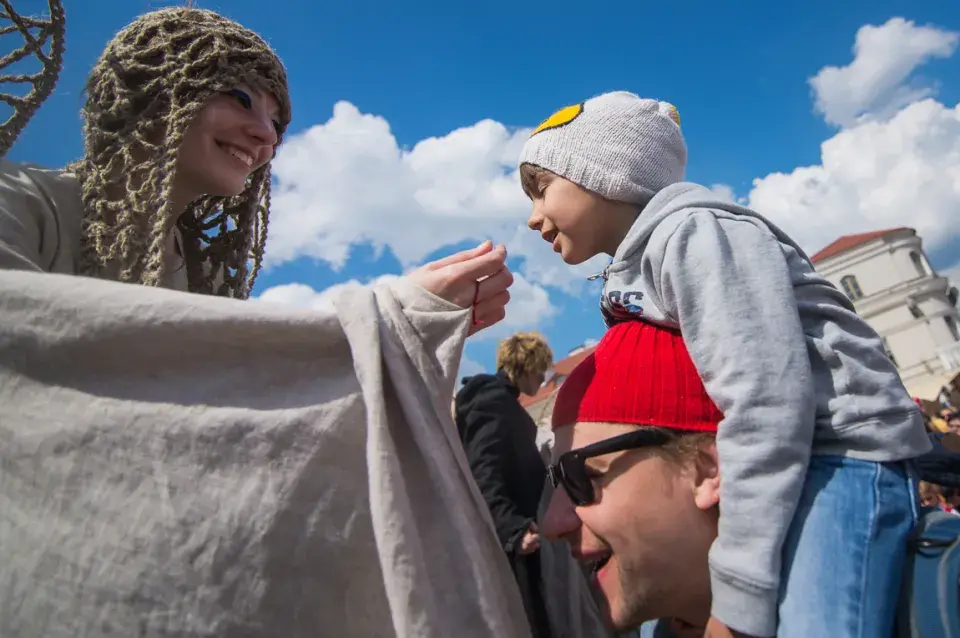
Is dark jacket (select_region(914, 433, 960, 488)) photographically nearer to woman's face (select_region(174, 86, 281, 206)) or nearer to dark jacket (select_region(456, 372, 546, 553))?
dark jacket (select_region(456, 372, 546, 553))

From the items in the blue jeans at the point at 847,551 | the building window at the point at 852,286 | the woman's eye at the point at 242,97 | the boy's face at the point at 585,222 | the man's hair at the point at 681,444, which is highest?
the building window at the point at 852,286

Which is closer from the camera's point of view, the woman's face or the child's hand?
the child's hand

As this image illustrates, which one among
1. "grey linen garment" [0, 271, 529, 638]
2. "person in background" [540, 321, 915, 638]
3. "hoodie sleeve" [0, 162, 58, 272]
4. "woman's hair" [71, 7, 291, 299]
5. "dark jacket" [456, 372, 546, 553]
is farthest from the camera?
"dark jacket" [456, 372, 546, 553]

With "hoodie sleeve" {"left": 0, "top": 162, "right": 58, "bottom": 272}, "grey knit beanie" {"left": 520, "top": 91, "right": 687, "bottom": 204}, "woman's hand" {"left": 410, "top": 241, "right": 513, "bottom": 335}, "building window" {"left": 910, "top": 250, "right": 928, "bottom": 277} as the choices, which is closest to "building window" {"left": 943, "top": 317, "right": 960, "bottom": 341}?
"building window" {"left": 910, "top": 250, "right": 928, "bottom": 277}

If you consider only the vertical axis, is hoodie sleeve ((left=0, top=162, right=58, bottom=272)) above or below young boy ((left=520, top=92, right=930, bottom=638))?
above

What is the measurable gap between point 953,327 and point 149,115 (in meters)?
56.0

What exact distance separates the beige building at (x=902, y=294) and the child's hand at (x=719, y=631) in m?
48.5

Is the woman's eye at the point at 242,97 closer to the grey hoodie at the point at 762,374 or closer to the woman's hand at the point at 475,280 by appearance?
the woman's hand at the point at 475,280

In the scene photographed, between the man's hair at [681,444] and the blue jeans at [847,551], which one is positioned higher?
the man's hair at [681,444]

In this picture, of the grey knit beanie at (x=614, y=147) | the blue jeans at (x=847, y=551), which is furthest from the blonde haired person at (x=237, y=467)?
the grey knit beanie at (x=614, y=147)

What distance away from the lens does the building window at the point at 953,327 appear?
43531mm

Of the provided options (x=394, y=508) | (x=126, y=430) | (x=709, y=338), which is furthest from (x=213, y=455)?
(x=709, y=338)

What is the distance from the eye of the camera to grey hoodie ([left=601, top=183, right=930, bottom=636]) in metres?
1.31

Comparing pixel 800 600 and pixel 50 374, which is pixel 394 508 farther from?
pixel 800 600
